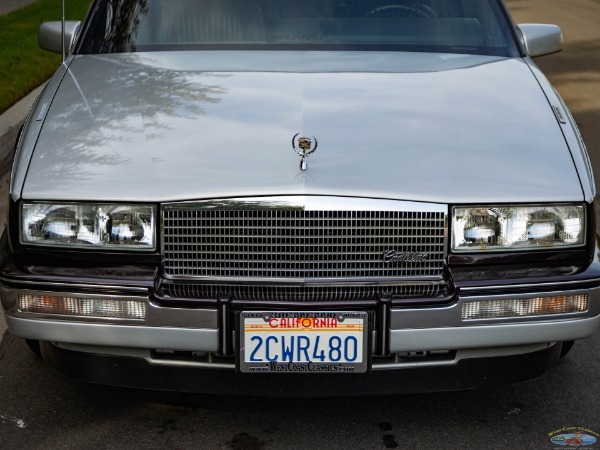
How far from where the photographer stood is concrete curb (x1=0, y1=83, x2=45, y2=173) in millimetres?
7785

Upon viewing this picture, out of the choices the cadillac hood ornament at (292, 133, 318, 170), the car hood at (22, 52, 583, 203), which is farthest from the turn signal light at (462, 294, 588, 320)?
the cadillac hood ornament at (292, 133, 318, 170)

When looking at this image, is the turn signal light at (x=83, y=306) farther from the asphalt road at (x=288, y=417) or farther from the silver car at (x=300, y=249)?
the asphalt road at (x=288, y=417)

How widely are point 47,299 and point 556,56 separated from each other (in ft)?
34.5

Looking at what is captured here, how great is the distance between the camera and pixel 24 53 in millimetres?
11281

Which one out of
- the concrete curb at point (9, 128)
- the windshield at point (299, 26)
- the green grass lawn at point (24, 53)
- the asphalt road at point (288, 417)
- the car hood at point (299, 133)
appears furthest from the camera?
the green grass lawn at point (24, 53)

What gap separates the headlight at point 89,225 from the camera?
336cm

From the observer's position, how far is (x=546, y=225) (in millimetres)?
3430

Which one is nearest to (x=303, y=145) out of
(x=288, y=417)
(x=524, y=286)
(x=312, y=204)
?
(x=312, y=204)

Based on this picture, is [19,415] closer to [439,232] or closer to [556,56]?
[439,232]

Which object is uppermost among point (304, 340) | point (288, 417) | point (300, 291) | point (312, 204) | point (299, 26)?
point (299, 26)

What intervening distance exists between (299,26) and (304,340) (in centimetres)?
186

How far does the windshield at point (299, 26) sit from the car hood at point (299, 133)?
0.29 metres

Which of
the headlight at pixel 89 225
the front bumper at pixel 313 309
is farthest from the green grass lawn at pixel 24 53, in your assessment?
the front bumper at pixel 313 309

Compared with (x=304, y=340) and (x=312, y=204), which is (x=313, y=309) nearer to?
(x=304, y=340)
